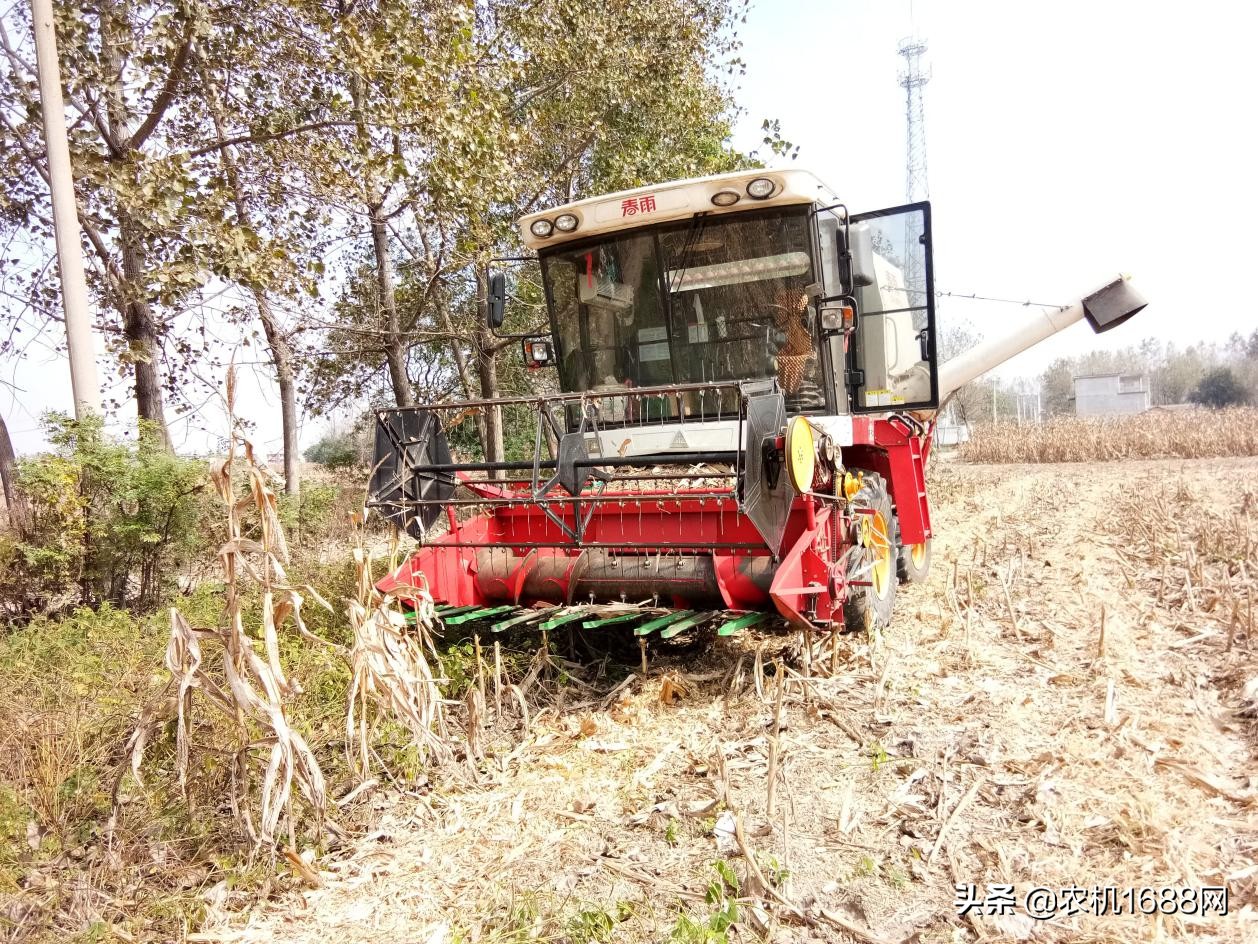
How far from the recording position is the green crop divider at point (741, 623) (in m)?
3.71

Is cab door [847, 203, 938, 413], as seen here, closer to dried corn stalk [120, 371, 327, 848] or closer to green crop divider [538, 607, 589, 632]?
green crop divider [538, 607, 589, 632]

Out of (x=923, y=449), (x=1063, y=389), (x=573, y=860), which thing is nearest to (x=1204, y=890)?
(x=573, y=860)

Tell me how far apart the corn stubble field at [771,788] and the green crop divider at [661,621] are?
0.35m

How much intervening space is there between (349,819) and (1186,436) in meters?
22.5

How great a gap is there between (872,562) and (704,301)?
183 cm

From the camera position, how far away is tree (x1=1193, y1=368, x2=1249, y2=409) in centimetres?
4389

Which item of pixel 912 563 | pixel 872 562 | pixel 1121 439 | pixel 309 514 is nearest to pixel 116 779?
pixel 872 562

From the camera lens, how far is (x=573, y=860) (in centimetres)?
257

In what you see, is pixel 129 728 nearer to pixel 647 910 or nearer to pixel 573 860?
pixel 573 860

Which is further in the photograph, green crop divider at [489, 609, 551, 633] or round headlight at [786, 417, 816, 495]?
green crop divider at [489, 609, 551, 633]

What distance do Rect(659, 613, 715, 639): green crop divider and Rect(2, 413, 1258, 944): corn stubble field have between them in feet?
1.10

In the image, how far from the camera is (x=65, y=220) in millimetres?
5535

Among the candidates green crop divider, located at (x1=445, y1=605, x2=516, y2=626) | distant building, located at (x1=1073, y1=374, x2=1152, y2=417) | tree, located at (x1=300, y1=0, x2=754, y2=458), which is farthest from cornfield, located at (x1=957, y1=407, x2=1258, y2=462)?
distant building, located at (x1=1073, y1=374, x2=1152, y2=417)

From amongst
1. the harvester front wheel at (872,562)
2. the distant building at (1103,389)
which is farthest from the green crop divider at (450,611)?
the distant building at (1103,389)
